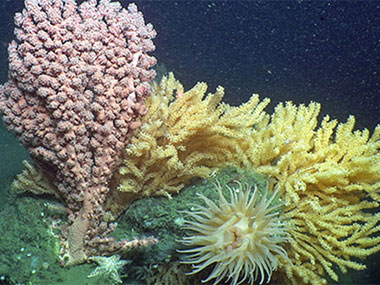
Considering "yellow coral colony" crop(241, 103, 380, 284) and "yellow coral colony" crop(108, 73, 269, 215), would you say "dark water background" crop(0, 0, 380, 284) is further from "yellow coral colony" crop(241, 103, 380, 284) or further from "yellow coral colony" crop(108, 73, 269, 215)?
"yellow coral colony" crop(108, 73, 269, 215)

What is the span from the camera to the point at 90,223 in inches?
104

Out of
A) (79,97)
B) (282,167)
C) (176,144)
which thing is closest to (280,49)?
(282,167)

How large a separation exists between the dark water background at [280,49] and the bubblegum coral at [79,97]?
129 inches

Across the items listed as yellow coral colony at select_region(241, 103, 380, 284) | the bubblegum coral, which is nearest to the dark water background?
yellow coral colony at select_region(241, 103, 380, 284)

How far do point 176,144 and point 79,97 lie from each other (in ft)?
2.77

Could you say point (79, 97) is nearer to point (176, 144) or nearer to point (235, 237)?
point (176, 144)

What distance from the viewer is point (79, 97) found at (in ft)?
8.16

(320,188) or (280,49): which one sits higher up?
(280,49)

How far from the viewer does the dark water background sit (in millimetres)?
5359

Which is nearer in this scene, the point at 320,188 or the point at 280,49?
the point at 320,188

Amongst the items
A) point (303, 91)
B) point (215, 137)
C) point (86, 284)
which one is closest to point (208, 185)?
point (215, 137)

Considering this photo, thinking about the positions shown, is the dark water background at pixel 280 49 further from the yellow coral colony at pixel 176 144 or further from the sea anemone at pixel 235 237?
the sea anemone at pixel 235 237

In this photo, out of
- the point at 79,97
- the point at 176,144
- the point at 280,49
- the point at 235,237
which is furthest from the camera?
the point at 280,49

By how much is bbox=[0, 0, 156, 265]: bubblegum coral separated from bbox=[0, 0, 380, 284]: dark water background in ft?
10.7
